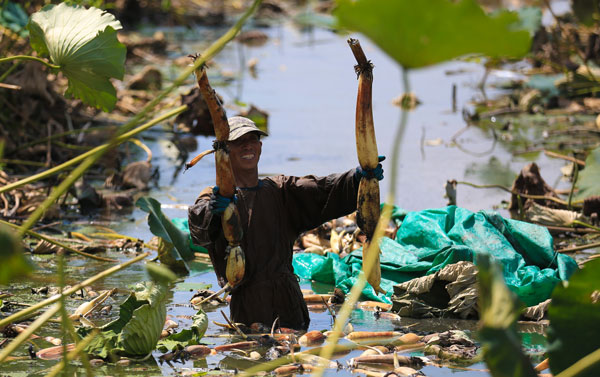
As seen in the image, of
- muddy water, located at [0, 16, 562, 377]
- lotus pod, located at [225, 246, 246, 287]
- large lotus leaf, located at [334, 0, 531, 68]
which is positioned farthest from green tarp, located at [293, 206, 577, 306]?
large lotus leaf, located at [334, 0, 531, 68]

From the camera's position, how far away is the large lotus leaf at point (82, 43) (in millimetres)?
3846

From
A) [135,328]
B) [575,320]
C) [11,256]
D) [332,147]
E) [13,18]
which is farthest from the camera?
[332,147]

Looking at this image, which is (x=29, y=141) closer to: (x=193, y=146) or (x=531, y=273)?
→ (x=193, y=146)

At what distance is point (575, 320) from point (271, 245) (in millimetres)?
1872

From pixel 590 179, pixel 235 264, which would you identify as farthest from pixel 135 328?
pixel 590 179

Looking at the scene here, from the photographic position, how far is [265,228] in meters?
4.15

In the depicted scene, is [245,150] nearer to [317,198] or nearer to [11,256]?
[317,198]

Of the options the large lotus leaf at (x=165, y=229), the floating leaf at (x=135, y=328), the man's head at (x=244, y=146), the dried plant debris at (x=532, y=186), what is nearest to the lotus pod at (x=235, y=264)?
the floating leaf at (x=135, y=328)

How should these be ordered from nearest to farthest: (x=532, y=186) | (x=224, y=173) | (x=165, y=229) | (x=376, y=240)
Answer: (x=376, y=240), (x=224, y=173), (x=165, y=229), (x=532, y=186)

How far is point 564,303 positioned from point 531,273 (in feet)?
7.53

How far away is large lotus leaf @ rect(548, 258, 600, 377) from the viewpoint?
2.43 m

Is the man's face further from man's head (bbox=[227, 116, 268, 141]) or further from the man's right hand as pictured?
the man's right hand

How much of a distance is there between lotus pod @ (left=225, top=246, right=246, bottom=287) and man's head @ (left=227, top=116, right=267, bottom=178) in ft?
1.61

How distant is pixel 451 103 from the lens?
417 inches
